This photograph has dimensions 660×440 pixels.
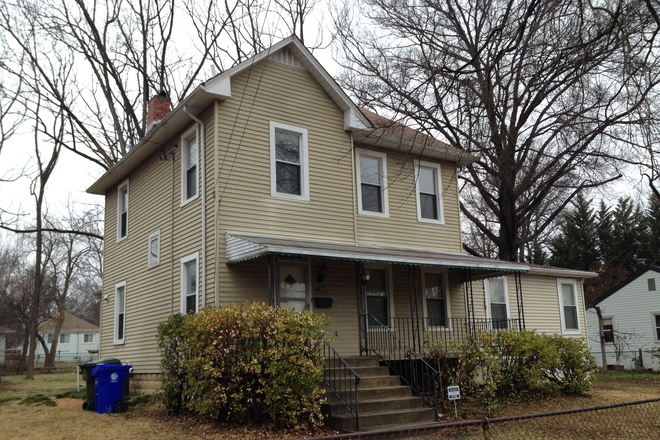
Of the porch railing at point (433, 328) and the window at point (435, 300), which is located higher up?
the window at point (435, 300)

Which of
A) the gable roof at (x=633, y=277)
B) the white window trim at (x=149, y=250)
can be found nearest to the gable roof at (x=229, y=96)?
the white window trim at (x=149, y=250)

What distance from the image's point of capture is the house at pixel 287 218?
444 inches

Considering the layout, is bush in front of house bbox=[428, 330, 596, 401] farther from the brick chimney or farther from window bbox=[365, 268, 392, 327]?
the brick chimney

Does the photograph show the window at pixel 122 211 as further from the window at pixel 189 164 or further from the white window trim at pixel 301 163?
the white window trim at pixel 301 163

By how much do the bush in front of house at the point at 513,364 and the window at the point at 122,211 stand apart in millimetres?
8951

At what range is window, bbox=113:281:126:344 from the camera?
48.9 ft

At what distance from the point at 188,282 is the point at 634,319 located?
77.9ft

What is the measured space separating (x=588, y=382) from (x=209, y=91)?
10.0 m

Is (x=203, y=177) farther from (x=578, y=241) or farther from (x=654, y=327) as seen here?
(x=578, y=241)

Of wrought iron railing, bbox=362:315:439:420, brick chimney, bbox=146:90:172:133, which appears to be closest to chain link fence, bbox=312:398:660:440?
wrought iron railing, bbox=362:315:439:420

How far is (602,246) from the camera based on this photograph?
41844 mm

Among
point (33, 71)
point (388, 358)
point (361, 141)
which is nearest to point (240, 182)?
point (361, 141)

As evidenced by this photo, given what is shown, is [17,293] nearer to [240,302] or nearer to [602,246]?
[240,302]

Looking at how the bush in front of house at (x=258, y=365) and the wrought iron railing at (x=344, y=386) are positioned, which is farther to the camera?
the wrought iron railing at (x=344, y=386)
